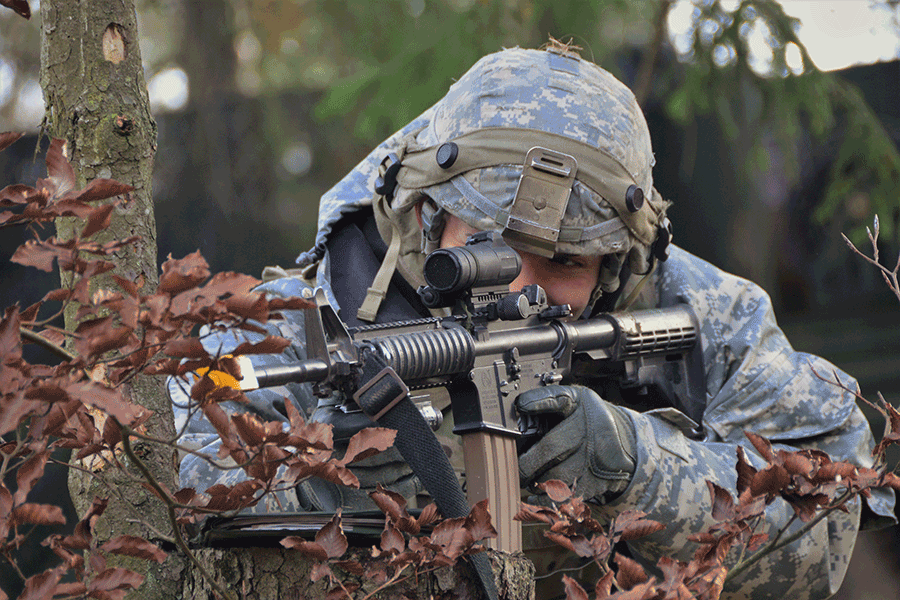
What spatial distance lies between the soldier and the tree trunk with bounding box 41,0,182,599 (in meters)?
0.51

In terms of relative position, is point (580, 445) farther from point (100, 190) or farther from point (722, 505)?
point (100, 190)

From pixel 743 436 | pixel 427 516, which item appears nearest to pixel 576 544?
pixel 427 516

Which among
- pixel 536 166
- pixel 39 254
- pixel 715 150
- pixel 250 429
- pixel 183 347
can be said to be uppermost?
pixel 39 254

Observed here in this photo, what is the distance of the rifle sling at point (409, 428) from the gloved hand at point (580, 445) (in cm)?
40

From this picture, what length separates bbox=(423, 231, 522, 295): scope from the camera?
1.95 meters

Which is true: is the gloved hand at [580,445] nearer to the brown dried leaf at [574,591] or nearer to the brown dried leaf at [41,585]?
the brown dried leaf at [574,591]

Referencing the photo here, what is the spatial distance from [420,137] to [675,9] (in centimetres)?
267

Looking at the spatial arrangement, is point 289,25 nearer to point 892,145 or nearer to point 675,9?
point 675,9

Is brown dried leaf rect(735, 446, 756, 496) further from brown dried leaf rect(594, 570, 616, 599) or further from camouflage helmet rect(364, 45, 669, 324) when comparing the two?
camouflage helmet rect(364, 45, 669, 324)

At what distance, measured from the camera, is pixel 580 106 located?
2291 mm

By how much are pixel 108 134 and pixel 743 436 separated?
1906 mm

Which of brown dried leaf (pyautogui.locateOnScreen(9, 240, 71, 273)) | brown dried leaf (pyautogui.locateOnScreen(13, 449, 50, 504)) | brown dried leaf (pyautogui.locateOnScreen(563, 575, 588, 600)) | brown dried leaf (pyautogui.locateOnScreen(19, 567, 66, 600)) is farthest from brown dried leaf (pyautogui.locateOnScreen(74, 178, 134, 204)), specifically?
brown dried leaf (pyautogui.locateOnScreen(563, 575, 588, 600))

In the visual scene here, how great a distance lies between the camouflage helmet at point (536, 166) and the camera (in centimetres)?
218

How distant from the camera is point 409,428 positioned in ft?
5.64
